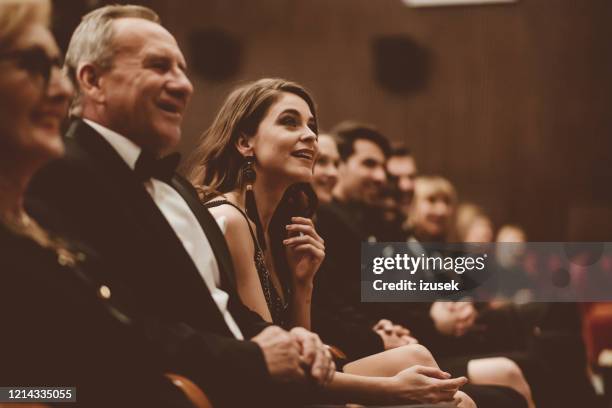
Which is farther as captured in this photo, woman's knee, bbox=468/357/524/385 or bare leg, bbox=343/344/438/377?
woman's knee, bbox=468/357/524/385

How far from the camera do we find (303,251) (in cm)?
212

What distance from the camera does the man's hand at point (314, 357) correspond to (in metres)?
1.59

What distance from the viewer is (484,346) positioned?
3.43 m

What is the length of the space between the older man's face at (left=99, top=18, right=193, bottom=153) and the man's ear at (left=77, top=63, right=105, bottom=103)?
1cm

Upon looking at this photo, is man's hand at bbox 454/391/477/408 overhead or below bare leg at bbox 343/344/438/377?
below

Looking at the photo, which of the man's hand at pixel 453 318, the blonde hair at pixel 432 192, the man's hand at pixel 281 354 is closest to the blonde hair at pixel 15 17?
the man's hand at pixel 281 354

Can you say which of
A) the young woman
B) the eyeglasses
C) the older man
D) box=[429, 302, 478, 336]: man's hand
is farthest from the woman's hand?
box=[429, 302, 478, 336]: man's hand

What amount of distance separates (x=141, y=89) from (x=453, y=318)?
2.10 m

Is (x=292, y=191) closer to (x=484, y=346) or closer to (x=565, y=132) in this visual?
(x=484, y=346)

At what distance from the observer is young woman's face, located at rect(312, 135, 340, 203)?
354cm

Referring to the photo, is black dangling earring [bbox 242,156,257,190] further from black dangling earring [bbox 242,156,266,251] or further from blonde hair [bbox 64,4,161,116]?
blonde hair [bbox 64,4,161,116]

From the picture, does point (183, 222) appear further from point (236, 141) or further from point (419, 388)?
point (419, 388)

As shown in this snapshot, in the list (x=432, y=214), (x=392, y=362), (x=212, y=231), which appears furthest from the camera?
(x=432, y=214)

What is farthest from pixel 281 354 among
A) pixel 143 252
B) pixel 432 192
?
pixel 432 192
